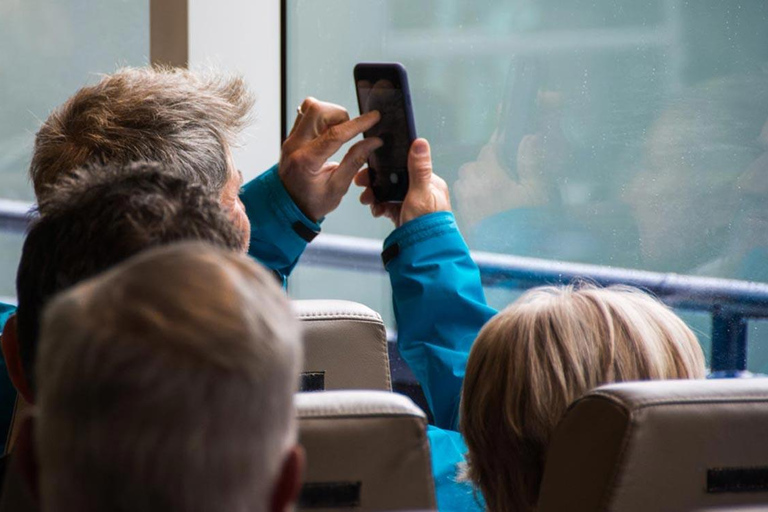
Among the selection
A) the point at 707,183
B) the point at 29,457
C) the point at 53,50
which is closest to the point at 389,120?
the point at 707,183

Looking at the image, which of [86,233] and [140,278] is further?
[86,233]

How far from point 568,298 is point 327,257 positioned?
67.8 inches

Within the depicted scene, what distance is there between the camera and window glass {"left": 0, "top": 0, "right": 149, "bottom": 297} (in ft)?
8.82

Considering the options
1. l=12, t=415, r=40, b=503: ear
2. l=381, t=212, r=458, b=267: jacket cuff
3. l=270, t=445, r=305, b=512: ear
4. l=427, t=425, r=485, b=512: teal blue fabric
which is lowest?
l=427, t=425, r=485, b=512: teal blue fabric

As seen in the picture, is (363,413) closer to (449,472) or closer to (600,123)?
(449,472)

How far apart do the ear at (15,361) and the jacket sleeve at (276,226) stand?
96 cm

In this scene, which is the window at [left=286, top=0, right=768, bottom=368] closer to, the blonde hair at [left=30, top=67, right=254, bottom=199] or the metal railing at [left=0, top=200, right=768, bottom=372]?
the metal railing at [left=0, top=200, right=768, bottom=372]

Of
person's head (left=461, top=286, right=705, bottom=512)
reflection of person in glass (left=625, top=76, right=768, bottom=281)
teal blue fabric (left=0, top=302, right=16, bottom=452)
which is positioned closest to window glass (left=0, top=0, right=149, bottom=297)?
teal blue fabric (left=0, top=302, right=16, bottom=452)

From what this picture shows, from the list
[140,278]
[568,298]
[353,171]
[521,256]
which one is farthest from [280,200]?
[140,278]

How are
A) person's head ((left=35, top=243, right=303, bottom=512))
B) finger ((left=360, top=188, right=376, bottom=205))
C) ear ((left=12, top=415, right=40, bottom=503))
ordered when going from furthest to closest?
finger ((left=360, top=188, right=376, bottom=205))
ear ((left=12, top=415, right=40, bottom=503))
person's head ((left=35, top=243, right=303, bottom=512))

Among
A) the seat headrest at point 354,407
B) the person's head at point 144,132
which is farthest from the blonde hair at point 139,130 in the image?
the seat headrest at point 354,407

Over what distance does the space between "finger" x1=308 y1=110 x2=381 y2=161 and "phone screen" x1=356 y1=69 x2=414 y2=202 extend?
0.02 m

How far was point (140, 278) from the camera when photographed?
0.53 meters

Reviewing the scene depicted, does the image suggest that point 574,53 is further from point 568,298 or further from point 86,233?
point 86,233
